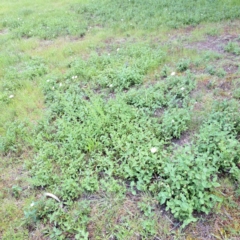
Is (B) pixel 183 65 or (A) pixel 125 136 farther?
(B) pixel 183 65

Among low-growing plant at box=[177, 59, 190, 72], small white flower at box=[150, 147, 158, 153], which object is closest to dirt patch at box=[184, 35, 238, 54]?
low-growing plant at box=[177, 59, 190, 72]

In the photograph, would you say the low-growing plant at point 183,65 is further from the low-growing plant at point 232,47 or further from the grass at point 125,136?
the low-growing plant at point 232,47

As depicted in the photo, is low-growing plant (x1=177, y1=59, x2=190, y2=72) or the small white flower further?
low-growing plant (x1=177, y1=59, x2=190, y2=72)

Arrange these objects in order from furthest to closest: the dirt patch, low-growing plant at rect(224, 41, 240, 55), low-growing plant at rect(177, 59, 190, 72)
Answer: the dirt patch
low-growing plant at rect(224, 41, 240, 55)
low-growing plant at rect(177, 59, 190, 72)

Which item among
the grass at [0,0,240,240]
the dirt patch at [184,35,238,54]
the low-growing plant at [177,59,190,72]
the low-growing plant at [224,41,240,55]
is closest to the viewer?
the grass at [0,0,240,240]

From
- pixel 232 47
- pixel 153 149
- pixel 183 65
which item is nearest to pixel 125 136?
pixel 153 149

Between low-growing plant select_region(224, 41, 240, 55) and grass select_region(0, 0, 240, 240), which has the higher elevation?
low-growing plant select_region(224, 41, 240, 55)

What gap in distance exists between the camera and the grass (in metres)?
2.04

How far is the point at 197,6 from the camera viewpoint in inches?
251

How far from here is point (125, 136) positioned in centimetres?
271

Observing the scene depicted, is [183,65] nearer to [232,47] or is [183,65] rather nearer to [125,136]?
[232,47]

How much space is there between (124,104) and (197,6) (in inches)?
178

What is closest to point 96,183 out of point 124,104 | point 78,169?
point 78,169

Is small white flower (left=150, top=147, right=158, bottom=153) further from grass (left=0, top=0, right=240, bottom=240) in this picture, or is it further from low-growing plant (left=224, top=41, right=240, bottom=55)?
low-growing plant (left=224, top=41, right=240, bottom=55)
